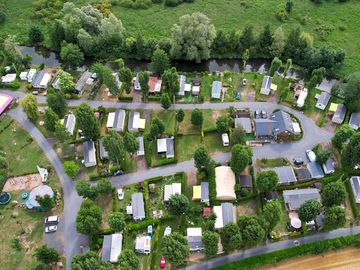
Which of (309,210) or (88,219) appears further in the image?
(309,210)

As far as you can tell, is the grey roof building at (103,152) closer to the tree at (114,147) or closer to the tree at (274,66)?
the tree at (114,147)

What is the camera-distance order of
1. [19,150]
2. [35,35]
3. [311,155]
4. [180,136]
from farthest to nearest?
[35,35], [180,136], [19,150], [311,155]

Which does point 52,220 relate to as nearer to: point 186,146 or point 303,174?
point 186,146

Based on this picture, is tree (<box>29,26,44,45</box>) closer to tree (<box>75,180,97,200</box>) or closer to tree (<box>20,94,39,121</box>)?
tree (<box>20,94,39,121</box>)

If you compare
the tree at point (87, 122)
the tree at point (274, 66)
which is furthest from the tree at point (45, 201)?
the tree at point (274, 66)

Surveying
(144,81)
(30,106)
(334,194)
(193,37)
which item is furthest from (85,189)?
(193,37)

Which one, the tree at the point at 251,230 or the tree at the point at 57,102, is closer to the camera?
the tree at the point at 251,230
